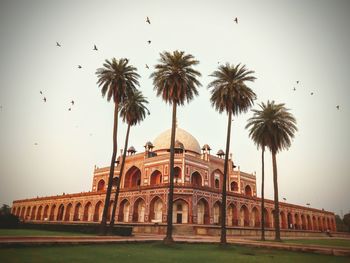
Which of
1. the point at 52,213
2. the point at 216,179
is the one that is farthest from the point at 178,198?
the point at 52,213

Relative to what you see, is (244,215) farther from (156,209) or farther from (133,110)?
(133,110)

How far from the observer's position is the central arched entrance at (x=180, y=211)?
40.4 metres

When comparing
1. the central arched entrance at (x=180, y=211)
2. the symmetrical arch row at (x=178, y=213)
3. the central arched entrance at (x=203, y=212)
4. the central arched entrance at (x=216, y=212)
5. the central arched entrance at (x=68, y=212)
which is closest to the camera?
the central arched entrance at (x=180, y=211)

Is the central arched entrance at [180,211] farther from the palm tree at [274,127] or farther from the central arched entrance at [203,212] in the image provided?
the palm tree at [274,127]

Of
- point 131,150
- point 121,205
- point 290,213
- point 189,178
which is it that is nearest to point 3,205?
point 131,150

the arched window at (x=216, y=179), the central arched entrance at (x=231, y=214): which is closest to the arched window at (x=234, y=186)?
the arched window at (x=216, y=179)

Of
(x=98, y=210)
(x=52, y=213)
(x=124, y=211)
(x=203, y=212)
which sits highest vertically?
(x=203, y=212)

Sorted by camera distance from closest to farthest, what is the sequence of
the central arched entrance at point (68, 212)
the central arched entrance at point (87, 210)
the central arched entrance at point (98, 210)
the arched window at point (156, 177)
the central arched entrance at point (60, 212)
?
1. the central arched entrance at point (98, 210)
2. the arched window at point (156, 177)
3. the central arched entrance at point (87, 210)
4. the central arched entrance at point (68, 212)
5. the central arched entrance at point (60, 212)

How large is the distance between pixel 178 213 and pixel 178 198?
3.04m

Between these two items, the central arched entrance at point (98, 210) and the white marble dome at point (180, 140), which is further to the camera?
the white marble dome at point (180, 140)

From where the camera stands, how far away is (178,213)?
40.9m

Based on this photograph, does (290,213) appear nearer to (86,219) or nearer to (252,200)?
(252,200)

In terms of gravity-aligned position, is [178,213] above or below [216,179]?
below

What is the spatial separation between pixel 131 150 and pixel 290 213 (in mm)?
38721
